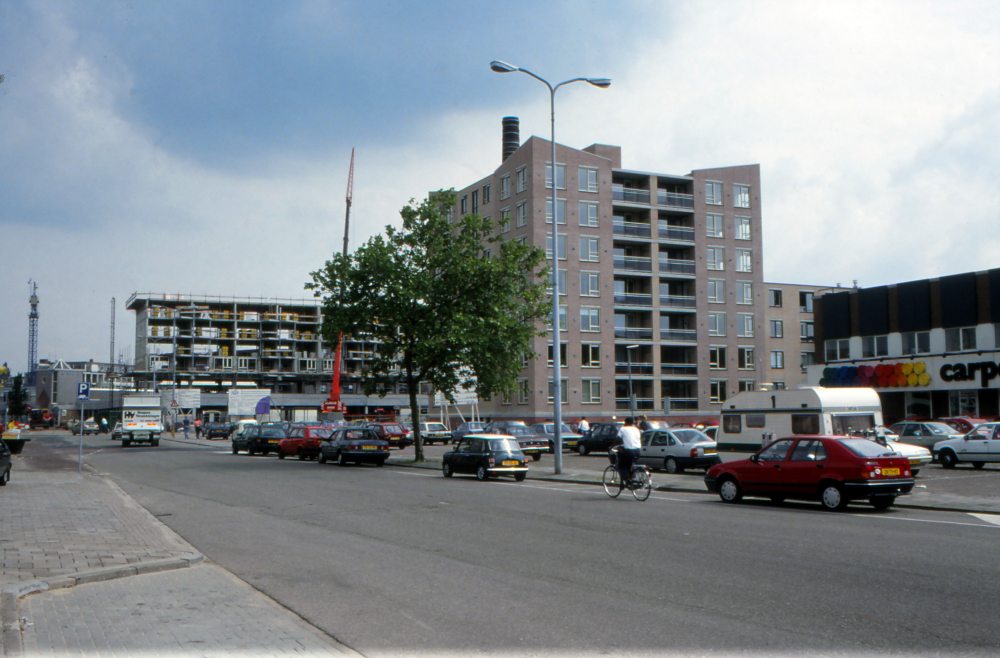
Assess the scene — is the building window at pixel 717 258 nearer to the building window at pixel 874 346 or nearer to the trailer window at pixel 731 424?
the building window at pixel 874 346

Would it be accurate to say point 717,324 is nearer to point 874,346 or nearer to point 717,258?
point 717,258

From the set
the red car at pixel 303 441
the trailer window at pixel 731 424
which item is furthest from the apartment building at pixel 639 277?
the trailer window at pixel 731 424

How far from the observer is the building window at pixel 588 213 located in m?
64.2

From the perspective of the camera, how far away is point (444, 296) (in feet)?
108

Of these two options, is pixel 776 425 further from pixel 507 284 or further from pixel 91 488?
pixel 91 488

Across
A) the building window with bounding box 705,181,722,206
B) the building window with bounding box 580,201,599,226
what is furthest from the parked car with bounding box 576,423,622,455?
the building window with bounding box 705,181,722,206

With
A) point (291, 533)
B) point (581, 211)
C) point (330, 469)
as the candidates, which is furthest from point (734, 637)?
point (581, 211)

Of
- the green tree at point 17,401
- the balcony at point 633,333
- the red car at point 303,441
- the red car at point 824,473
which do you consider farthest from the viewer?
the green tree at point 17,401

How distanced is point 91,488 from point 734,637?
18086 millimetres

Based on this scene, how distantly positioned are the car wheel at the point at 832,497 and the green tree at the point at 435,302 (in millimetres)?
17311

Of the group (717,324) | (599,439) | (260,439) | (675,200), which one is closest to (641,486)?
(599,439)

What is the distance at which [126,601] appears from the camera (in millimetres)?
7555

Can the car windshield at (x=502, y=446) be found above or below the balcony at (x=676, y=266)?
below

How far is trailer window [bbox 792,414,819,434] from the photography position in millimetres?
24266
